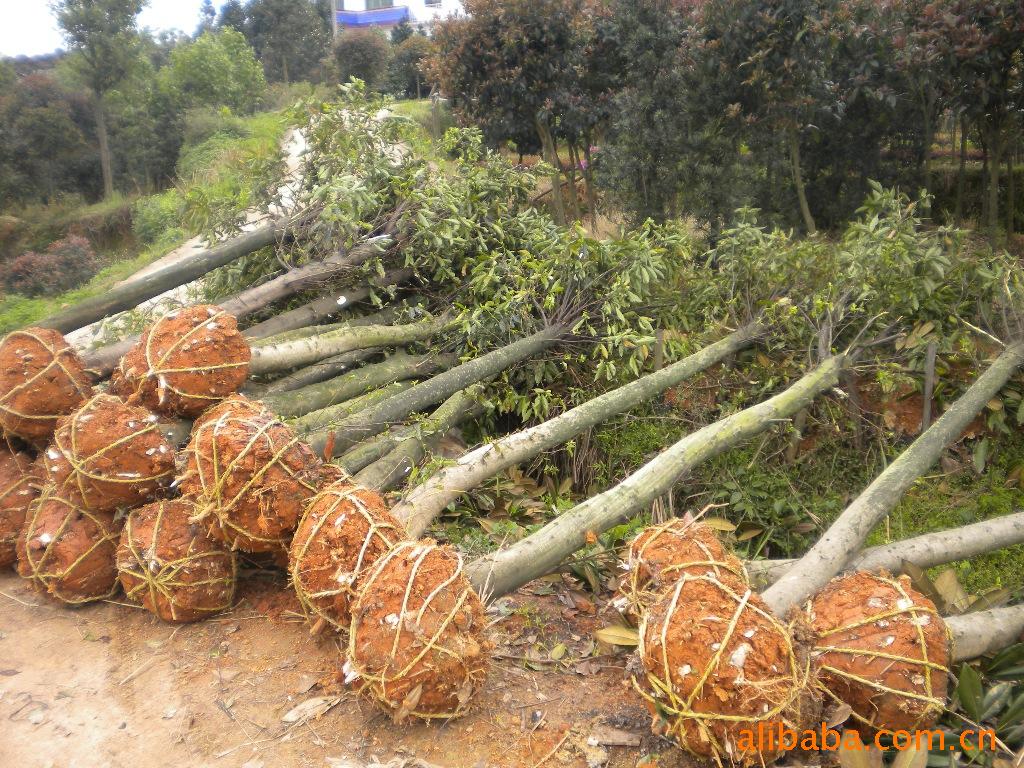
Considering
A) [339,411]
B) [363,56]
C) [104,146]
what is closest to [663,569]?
[339,411]

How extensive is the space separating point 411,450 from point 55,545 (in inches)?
66.5

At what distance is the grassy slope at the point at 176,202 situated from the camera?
43.3ft

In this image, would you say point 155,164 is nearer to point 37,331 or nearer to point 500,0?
point 500,0

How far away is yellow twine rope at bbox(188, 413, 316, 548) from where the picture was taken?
295 centimetres

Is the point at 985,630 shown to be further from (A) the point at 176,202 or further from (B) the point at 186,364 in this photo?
(A) the point at 176,202

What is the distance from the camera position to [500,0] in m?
9.57

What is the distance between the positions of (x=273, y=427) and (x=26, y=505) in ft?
5.36

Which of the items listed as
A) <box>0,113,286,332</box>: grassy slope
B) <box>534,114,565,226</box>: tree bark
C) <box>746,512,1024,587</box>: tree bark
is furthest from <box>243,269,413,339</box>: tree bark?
<box>534,114,565,226</box>: tree bark

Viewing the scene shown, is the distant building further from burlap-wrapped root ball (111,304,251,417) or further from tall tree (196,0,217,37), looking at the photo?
burlap-wrapped root ball (111,304,251,417)

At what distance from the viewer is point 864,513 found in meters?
3.02

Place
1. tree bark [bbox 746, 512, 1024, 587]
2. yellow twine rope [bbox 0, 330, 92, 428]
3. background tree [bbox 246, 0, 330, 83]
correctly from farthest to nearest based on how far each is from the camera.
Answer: background tree [bbox 246, 0, 330, 83]
yellow twine rope [bbox 0, 330, 92, 428]
tree bark [bbox 746, 512, 1024, 587]

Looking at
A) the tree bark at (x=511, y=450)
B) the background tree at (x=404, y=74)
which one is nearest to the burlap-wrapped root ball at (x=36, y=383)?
the tree bark at (x=511, y=450)

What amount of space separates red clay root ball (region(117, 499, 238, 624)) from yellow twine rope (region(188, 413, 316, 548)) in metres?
0.23

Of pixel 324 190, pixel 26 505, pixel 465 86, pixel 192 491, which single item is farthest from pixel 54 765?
pixel 465 86
